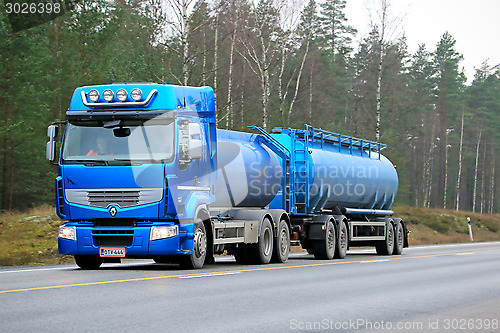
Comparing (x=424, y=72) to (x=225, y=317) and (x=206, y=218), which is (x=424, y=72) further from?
(x=225, y=317)

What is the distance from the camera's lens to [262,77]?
4322 centimetres

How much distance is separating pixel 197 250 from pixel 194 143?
2.23m

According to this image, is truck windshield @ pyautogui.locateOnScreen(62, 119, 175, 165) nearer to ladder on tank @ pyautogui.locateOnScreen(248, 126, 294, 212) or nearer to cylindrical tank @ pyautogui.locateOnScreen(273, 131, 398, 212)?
ladder on tank @ pyautogui.locateOnScreen(248, 126, 294, 212)

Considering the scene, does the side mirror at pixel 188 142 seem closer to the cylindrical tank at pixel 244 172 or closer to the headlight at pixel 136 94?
the headlight at pixel 136 94

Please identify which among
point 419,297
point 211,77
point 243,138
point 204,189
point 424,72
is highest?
point 424,72

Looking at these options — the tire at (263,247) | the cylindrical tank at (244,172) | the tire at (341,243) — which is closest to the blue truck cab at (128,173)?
the cylindrical tank at (244,172)

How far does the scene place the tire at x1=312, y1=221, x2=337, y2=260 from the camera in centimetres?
2247

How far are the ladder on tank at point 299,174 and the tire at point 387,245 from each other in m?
5.89

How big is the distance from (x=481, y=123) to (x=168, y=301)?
3844 inches

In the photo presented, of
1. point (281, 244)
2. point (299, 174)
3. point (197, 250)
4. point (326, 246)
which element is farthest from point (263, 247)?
point (326, 246)

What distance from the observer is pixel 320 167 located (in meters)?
22.7

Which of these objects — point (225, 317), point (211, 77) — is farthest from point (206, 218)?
point (211, 77)

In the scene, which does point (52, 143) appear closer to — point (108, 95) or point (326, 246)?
point (108, 95)

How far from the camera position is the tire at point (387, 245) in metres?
27.1
